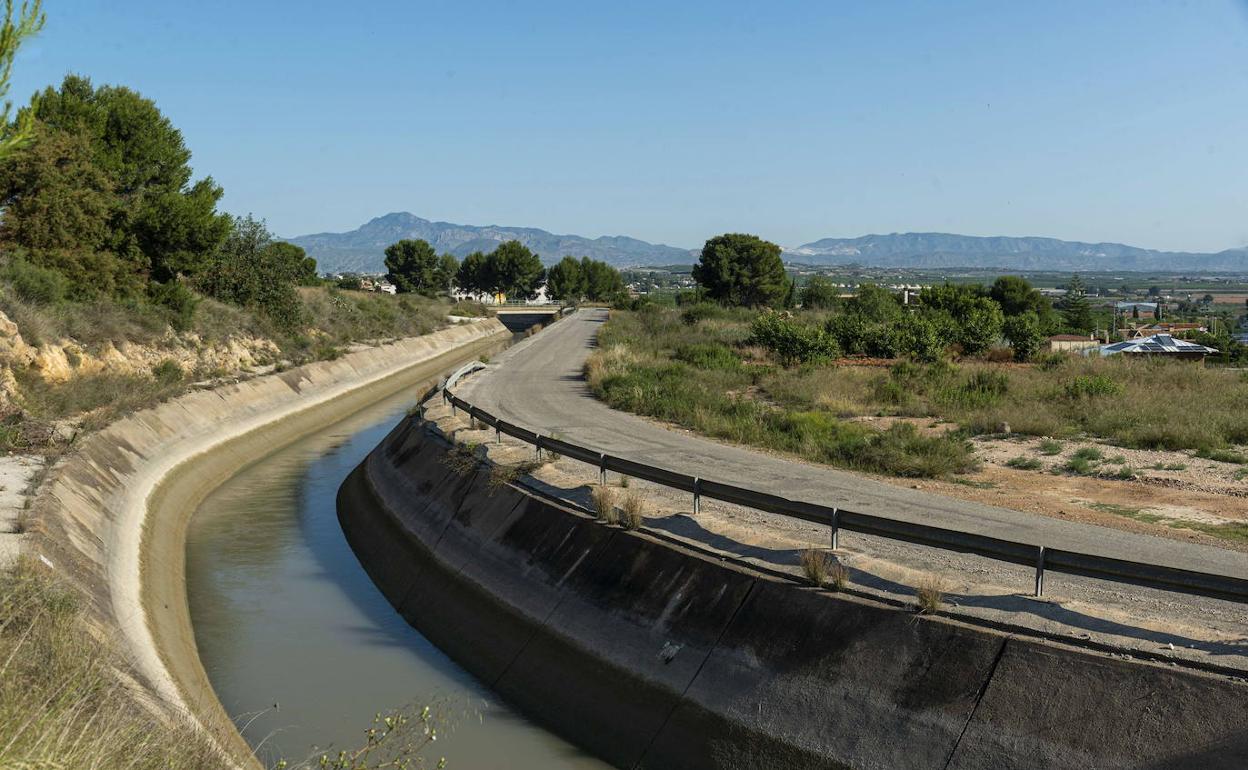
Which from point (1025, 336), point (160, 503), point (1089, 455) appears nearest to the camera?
point (1089, 455)

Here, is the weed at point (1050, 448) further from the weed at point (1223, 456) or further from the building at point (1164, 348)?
the building at point (1164, 348)

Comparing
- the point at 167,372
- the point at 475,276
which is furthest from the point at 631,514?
the point at 475,276

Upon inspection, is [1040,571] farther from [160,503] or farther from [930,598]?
[160,503]

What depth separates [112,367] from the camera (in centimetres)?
3744

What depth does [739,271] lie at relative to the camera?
107562 mm

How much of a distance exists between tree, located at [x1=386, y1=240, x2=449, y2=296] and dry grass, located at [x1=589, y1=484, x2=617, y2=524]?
4968 inches

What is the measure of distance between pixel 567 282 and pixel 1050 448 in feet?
481

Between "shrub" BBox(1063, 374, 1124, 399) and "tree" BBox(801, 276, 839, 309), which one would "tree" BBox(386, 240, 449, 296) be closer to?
"tree" BBox(801, 276, 839, 309)

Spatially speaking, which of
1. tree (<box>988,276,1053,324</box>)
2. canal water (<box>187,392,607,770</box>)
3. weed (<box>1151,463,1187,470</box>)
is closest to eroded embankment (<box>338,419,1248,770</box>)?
canal water (<box>187,392,607,770</box>)

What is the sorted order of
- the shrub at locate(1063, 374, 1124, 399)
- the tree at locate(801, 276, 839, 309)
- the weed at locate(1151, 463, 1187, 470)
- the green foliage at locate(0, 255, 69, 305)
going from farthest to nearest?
the tree at locate(801, 276, 839, 309), the green foliage at locate(0, 255, 69, 305), the shrub at locate(1063, 374, 1124, 399), the weed at locate(1151, 463, 1187, 470)

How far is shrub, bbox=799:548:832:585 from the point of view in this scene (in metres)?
13.3

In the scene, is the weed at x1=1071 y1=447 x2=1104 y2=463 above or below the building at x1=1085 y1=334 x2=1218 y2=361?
above

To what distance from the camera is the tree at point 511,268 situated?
6314 inches

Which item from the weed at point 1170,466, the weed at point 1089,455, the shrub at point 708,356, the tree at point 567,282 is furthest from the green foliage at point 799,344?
the tree at point 567,282
